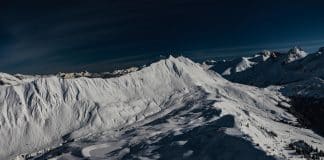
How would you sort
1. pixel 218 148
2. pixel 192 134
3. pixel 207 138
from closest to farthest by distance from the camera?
pixel 218 148, pixel 207 138, pixel 192 134

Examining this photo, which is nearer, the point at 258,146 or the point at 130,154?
the point at 258,146

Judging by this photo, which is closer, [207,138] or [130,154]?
[207,138]

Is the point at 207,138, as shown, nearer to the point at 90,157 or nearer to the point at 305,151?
the point at 305,151

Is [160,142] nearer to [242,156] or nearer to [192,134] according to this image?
[192,134]

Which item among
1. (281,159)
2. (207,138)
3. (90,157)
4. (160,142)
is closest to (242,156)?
(281,159)

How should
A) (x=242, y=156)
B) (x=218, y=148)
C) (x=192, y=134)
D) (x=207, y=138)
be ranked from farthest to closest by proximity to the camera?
(x=192, y=134)
(x=207, y=138)
(x=218, y=148)
(x=242, y=156)

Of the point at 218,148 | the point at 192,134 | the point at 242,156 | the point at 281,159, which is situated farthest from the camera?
the point at 192,134

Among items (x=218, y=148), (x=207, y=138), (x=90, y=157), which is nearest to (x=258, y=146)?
(x=218, y=148)

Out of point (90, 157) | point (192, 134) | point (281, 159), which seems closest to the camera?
point (281, 159)
